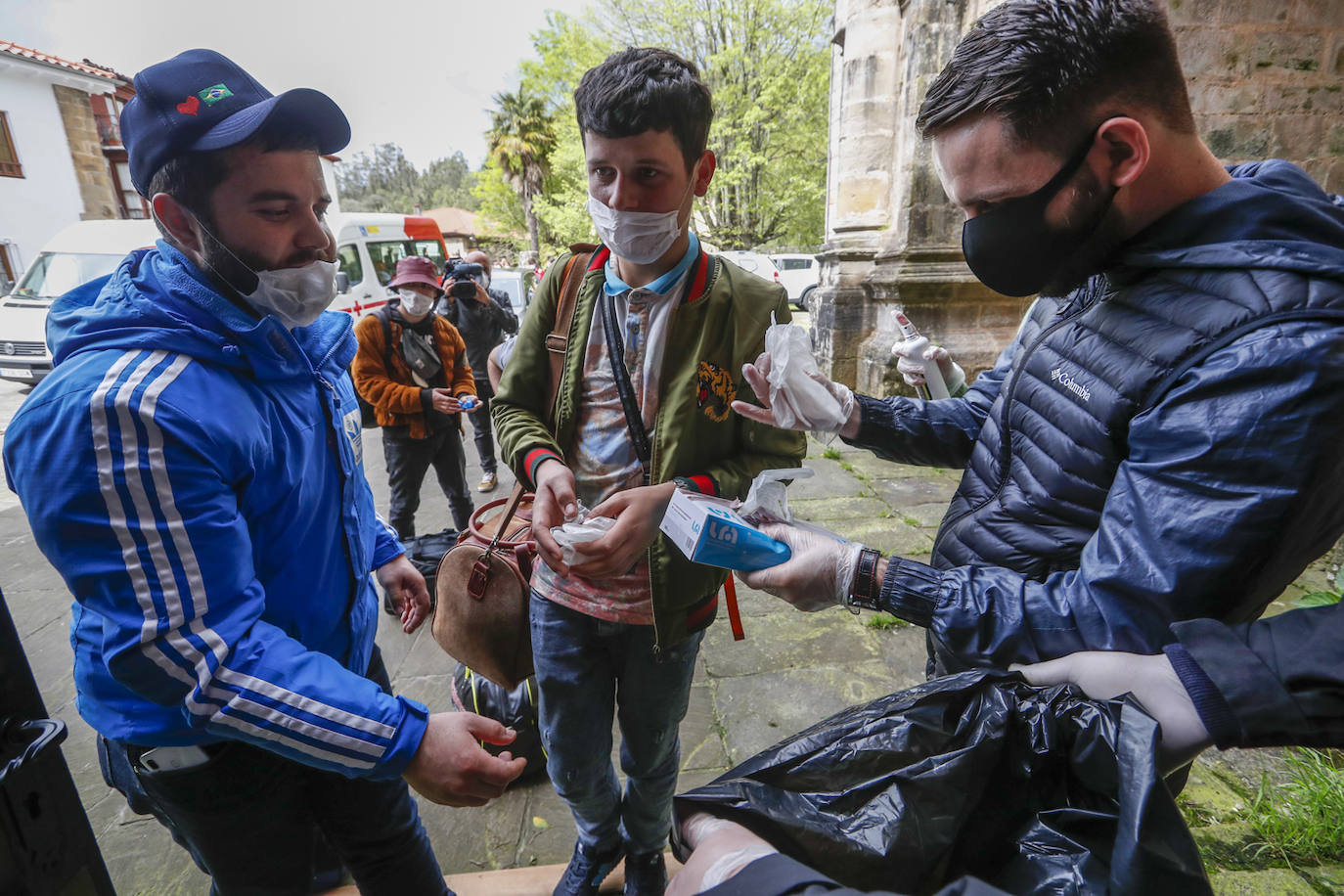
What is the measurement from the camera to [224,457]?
1.10 meters

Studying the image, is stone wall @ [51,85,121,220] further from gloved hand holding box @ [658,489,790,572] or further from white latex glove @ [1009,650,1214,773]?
white latex glove @ [1009,650,1214,773]

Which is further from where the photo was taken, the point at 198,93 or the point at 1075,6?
the point at 198,93

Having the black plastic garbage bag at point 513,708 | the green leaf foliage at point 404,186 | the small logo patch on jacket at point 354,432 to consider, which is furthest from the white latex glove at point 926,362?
the green leaf foliage at point 404,186

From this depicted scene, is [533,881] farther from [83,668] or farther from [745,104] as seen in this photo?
[745,104]

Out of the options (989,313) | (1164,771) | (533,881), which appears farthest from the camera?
(989,313)

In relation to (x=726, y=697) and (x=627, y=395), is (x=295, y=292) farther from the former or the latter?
(x=726, y=697)

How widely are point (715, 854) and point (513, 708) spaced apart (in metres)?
1.68

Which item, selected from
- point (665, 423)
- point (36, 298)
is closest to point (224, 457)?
point (665, 423)

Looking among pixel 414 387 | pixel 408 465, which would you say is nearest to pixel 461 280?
pixel 414 387

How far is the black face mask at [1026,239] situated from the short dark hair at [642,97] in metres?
0.69

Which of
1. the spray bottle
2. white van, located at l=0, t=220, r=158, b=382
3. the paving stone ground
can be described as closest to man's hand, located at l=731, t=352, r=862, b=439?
the spray bottle

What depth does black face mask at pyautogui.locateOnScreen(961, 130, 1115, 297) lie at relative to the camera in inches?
46.2

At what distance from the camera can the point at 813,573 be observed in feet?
4.14

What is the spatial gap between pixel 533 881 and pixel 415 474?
273 centimetres
